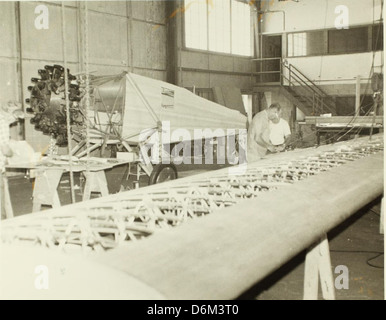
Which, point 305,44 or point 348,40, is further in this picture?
point 348,40

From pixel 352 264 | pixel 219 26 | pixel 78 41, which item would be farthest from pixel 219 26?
pixel 352 264

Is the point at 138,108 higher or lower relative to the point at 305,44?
lower

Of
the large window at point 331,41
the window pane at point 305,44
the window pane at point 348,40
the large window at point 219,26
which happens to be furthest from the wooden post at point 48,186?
the window pane at point 348,40

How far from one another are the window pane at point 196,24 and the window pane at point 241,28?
203 cm

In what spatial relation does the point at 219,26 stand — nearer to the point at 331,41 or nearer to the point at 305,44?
the point at 305,44

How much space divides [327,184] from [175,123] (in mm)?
5512

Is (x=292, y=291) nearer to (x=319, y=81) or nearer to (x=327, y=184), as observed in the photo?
(x=327, y=184)

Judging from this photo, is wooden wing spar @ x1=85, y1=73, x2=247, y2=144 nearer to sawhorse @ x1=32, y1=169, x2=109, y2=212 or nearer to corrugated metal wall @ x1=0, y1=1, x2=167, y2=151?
sawhorse @ x1=32, y1=169, x2=109, y2=212

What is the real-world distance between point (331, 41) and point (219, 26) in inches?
334

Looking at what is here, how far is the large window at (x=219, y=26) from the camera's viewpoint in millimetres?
16391

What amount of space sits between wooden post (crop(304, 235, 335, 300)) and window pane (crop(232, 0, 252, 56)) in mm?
16075

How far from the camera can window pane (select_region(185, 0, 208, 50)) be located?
1609 cm

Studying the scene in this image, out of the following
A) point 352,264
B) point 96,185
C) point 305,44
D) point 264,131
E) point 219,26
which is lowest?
point 352,264

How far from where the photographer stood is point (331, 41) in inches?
918
